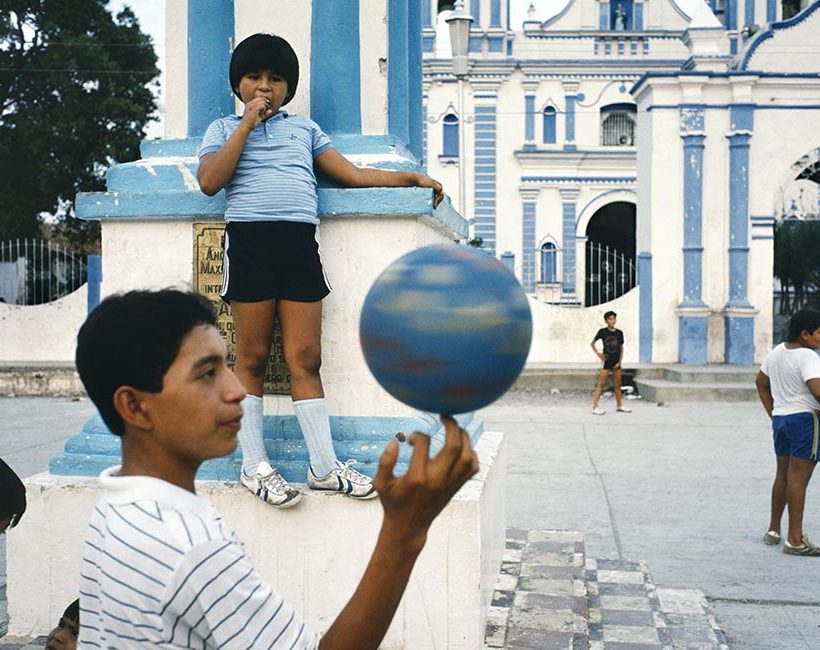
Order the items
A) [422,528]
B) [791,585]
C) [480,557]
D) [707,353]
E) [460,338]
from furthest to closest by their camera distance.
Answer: [707,353] → [791,585] → [480,557] → [460,338] → [422,528]

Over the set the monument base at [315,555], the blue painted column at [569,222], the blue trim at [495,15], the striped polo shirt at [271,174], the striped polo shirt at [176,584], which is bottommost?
the monument base at [315,555]

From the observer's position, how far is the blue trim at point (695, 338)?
599 inches

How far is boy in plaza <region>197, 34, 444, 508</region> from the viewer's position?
10.6ft

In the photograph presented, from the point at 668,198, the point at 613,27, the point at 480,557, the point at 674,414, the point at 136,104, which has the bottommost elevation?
the point at 674,414

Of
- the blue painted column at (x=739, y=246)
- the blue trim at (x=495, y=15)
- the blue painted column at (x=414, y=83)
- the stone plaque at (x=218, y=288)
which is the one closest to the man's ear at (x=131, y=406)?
the stone plaque at (x=218, y=288)

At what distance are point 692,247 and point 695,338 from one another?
145 centimetres

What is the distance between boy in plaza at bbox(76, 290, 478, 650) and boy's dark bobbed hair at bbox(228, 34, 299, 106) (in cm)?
177

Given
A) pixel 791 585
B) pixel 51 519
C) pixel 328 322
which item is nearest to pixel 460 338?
pixel 328 322

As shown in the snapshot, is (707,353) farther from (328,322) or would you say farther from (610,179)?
(328,322)

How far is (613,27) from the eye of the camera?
25812mm

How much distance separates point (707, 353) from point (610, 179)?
10.8m

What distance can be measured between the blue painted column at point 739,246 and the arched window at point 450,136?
10.6 meters

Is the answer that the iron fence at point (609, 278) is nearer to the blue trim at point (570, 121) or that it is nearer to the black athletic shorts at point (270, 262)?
the blue trim at point (570, 121)

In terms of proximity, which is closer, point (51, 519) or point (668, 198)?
point (51, 519)
